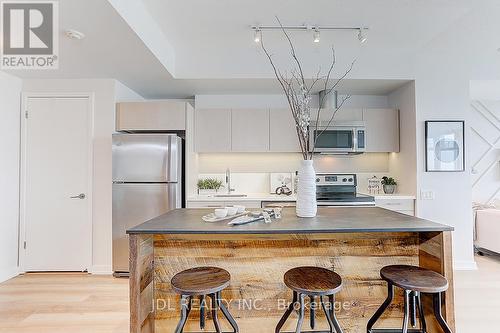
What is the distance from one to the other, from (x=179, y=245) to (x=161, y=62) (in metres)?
2.05

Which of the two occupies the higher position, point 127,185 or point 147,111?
point 147,111

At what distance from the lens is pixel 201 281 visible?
1560 mm

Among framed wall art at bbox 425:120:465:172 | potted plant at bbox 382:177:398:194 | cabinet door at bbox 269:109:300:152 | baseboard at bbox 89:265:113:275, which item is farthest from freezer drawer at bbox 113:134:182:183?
framed wall art at bbox 425:120:465:172

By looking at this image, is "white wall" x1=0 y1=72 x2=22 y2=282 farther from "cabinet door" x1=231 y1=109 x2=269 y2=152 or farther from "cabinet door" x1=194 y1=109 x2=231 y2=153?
"cabinet door" x1=231 y1=109 x2=269 y2=152

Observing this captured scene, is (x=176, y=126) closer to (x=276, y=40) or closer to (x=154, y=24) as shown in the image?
(x=154, y=24)

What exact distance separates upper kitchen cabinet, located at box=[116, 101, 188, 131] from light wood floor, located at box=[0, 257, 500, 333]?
1894 mm

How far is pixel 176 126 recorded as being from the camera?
3574 millimetres

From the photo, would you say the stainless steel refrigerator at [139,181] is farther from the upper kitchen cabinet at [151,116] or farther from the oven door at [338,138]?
the oven door at [338,138]

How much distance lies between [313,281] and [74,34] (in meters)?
2.68

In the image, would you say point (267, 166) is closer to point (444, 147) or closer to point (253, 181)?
point (253, 181)

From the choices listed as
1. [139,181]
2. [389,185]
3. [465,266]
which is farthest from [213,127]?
[465,266]

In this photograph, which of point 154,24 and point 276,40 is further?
point 276,40

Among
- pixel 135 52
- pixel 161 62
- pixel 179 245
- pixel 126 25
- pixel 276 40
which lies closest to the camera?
pixel 179 245

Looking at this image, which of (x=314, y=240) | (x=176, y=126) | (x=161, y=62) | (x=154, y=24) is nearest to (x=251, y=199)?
(x=176, y=126)
